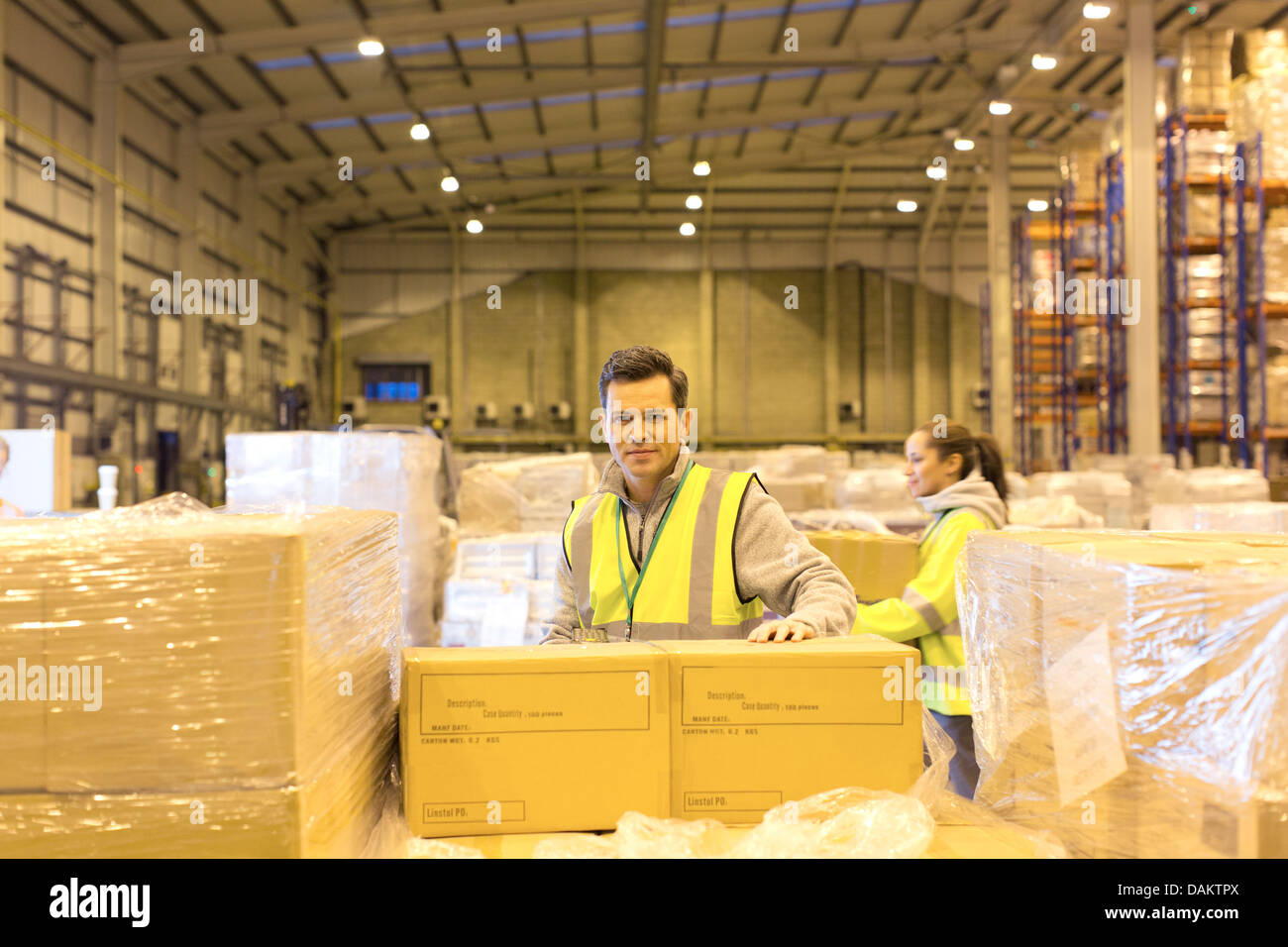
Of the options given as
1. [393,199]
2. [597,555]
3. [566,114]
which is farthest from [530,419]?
[597,555]

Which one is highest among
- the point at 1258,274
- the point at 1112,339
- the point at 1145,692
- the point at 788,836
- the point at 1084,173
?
the point at 1084,173

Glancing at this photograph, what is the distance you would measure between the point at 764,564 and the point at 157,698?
131 cm

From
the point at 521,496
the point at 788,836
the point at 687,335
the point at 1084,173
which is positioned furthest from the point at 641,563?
the point at 687,335

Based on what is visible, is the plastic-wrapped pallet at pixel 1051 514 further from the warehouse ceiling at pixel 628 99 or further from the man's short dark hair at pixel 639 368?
the warehouse ceiling at pixel 628 99

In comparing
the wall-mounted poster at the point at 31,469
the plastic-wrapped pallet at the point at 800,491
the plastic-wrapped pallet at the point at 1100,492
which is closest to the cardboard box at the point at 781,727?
the plastic-wrapped pallet at the point at 800,491

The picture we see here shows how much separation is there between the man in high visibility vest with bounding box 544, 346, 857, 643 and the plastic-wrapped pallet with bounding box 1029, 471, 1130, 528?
6.68 metres

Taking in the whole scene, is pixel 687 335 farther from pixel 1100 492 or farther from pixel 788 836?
pixel 788 836

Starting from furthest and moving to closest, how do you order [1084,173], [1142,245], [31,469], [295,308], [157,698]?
[295,308] → [1084,173] → [1142,245] → [31,469] → [157,698]

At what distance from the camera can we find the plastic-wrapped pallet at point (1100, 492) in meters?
8.20

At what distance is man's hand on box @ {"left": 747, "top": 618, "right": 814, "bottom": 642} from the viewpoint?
5.83ft

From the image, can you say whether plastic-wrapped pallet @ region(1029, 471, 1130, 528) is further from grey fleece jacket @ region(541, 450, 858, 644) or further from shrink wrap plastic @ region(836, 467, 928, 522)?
grey fleece jacket @ region(541, 450, 858, 644)

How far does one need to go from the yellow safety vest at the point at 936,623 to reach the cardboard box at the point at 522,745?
1.58 metres

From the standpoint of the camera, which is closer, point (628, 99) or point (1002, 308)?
point (1002, 308)

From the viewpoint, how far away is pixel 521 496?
6289 mm
